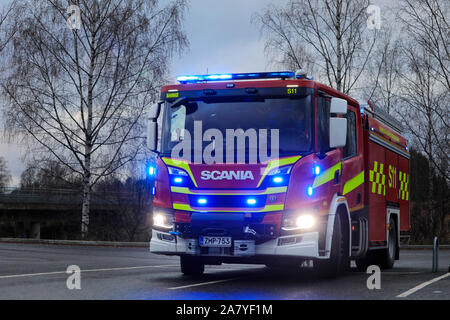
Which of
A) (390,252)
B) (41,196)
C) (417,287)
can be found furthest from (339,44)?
(41,196)

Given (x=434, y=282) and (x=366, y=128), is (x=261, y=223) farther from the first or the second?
(x=366, y=128)

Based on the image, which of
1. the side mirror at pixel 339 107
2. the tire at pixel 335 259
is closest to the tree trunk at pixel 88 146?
the tire at pixel 335 259

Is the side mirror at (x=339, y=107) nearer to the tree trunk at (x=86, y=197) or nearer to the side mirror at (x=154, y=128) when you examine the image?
the side mirror at (x=154, y=128)

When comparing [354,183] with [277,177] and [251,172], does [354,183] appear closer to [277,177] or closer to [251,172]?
[277,177]

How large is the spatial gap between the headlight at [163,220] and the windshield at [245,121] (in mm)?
1018

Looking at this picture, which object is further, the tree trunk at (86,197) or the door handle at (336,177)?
the tree trunk at (86,197)

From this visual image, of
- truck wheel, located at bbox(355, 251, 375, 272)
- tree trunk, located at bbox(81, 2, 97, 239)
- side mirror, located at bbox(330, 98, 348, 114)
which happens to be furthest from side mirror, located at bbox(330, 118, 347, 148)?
tree trunk, located at bbox(81, 2, 97, 239)

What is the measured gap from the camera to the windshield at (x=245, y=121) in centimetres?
1120

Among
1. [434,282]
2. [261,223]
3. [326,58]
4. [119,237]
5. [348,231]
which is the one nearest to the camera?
[261,223]

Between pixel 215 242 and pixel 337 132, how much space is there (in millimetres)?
2569

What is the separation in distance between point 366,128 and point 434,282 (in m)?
3.51

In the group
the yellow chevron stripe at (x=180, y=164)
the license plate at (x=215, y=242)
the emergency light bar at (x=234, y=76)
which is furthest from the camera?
the emergency light bar at (x=234, y=76)
